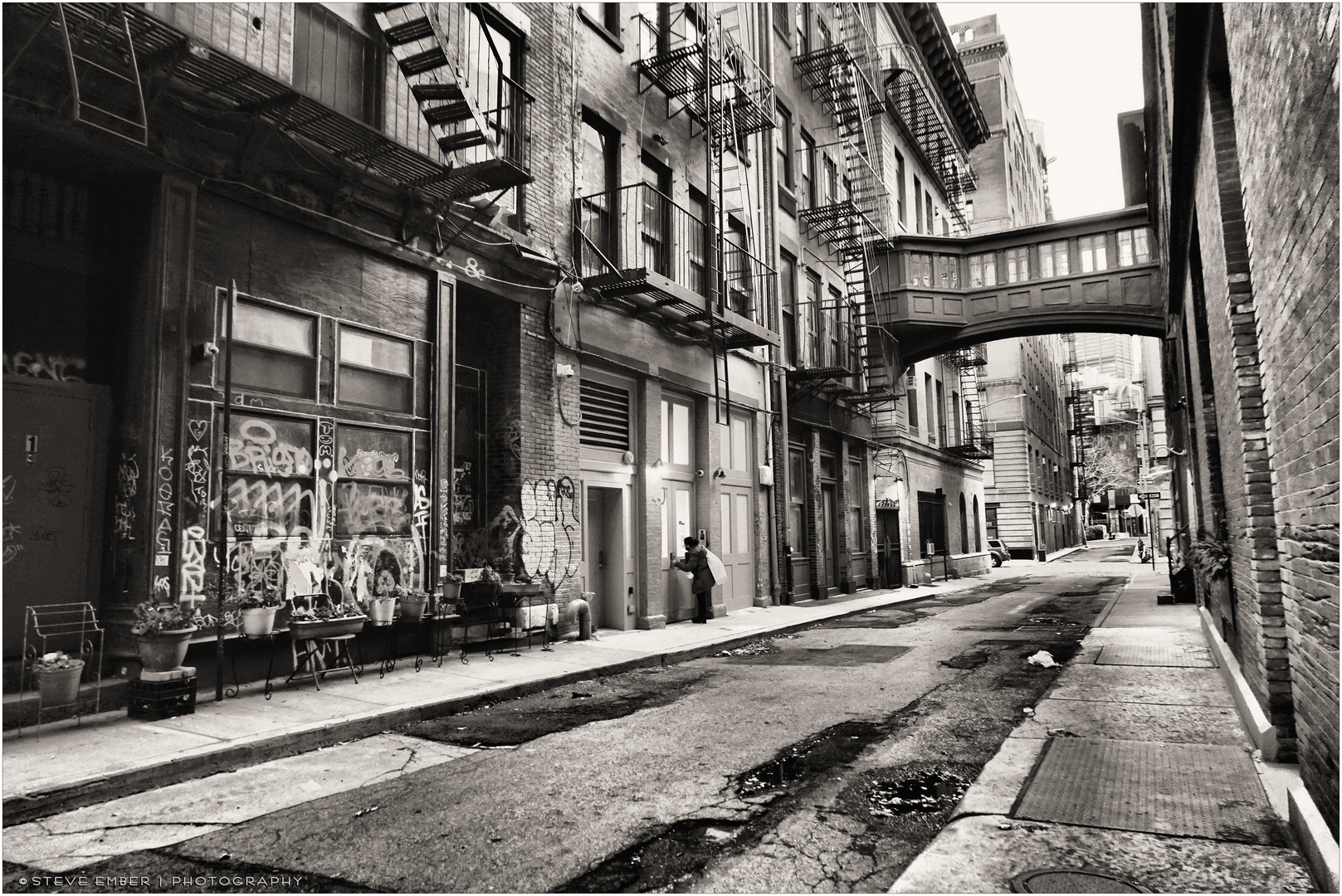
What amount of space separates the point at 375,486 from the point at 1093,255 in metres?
21.4

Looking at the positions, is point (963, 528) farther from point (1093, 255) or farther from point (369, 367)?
point (369, 367)

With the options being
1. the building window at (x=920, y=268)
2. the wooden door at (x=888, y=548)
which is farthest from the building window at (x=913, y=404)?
the building window at (x=920, y=268)

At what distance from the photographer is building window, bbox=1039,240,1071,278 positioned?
23.4 m

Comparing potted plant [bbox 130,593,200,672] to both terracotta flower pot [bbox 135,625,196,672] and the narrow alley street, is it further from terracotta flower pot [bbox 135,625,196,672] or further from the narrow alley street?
the narrow alley street

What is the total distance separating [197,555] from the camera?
7605mm

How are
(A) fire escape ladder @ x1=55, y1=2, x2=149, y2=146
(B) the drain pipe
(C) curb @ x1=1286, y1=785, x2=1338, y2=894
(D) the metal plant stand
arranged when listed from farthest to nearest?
(B) the drain pipe, (D) the metal plant stand, (A) fire escape ladder @ x1=55, y1=2, x2=149, y2=146, (C) curb @ x1=1286, y1=785, x2=1338, y2=894

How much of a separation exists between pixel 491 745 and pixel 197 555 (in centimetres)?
351

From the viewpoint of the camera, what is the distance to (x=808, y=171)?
22.0 meters

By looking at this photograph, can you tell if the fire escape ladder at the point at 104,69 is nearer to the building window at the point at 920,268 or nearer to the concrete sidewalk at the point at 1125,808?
the concrete sidewalk at the point at 1125,808

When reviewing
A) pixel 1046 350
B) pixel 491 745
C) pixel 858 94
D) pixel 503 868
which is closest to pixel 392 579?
pixel 491 745

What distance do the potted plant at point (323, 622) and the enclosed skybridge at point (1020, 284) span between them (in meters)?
18.8

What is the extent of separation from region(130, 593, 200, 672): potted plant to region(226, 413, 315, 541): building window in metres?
1.18

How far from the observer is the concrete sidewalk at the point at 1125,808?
3.69 metres

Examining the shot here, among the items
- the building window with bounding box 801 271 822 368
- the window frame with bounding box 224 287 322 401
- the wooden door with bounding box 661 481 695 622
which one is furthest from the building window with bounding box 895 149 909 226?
the window frame with bounding box 224 287 322 401
